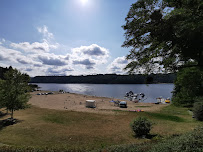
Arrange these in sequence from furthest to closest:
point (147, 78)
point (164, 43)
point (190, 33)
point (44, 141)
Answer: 1. point (44, 141)
2. point (147, 78)
3. point (164, 43)
4. point (190, 33)

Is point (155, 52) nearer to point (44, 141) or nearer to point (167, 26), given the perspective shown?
point (167, 26)

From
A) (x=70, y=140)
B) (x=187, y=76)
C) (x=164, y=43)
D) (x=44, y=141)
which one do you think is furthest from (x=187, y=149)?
(x=187, y=76)

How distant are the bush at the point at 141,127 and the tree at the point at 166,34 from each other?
950 cm

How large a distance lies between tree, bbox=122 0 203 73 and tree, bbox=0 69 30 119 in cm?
2185

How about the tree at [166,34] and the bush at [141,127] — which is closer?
the tree at [166,34]

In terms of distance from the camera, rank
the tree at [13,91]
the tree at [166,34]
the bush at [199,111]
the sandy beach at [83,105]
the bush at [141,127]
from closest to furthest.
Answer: the tree at [166,34], the bush at [141,127], the bush at [199,111], the tree at [13,91], the sandy beach at [83,105]

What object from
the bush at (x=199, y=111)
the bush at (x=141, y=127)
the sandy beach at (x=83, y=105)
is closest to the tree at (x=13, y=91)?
the sandy beach at (x=83, y=105)

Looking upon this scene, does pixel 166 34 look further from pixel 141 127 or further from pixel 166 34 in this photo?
pixel 141 127

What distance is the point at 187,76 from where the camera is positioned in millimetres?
23969

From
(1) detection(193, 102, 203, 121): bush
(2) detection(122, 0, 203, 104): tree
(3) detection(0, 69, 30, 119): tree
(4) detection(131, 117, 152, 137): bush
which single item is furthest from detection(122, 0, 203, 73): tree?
(3) detection(0, 69, 30, 119): tree

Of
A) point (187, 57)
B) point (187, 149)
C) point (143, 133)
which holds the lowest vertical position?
point (143, 133)

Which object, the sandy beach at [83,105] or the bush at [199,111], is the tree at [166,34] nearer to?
the bush at [199,111]

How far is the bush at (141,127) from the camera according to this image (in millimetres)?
15023

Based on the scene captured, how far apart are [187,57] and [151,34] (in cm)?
221
